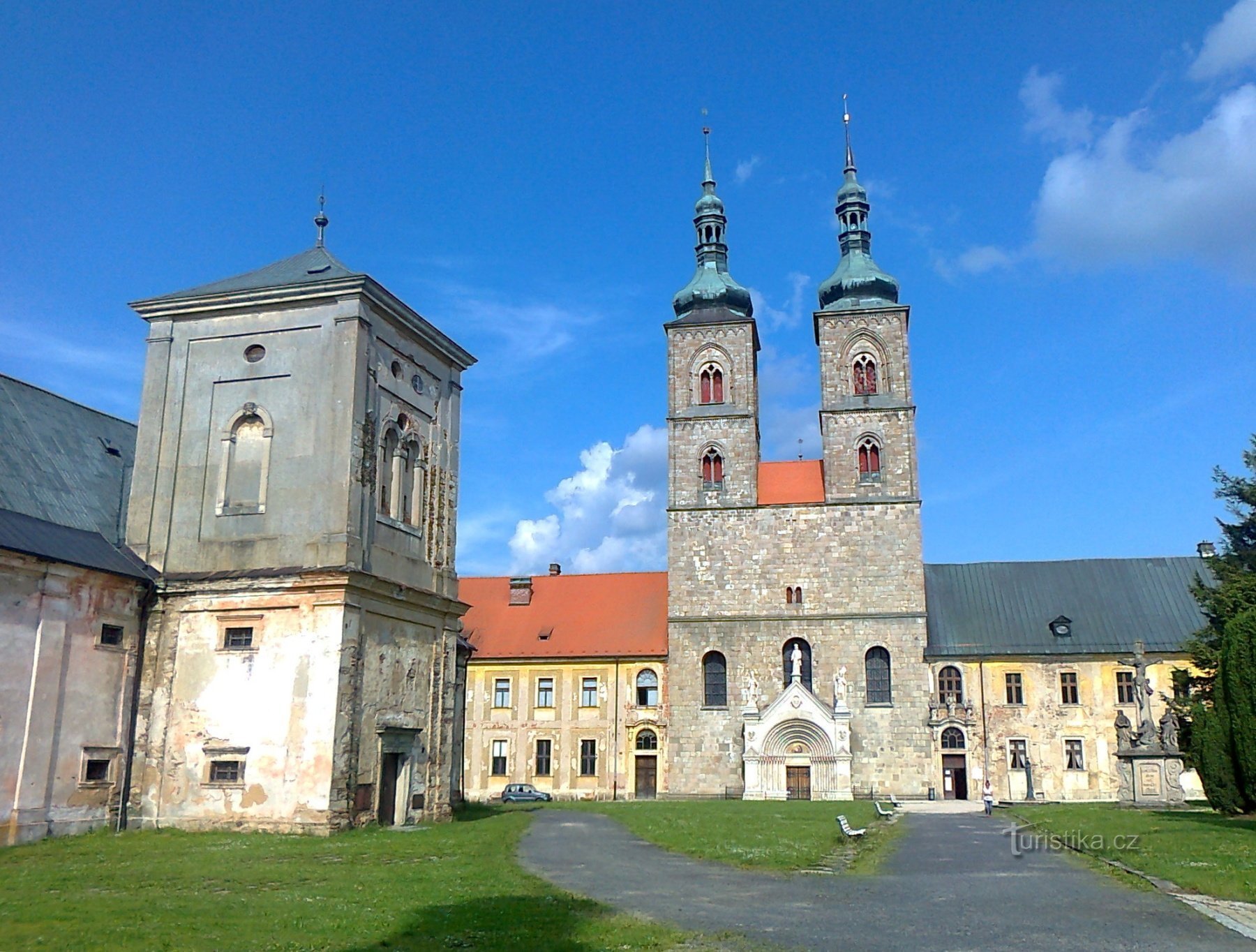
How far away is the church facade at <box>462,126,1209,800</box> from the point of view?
4519cm

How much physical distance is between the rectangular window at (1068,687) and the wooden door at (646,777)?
17911 millimetres

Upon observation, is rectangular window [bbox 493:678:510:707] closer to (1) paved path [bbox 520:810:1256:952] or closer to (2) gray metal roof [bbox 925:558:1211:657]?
(2) gray metal roof [bbox 925:558:1211:657]

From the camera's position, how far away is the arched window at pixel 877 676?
4581 cm

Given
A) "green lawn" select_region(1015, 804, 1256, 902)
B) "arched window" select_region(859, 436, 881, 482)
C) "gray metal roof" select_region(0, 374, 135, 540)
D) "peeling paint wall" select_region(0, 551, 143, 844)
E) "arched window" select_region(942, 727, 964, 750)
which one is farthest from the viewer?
"arched window" select_region(859, 436, 881, 482)

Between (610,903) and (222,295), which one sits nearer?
(610,903)

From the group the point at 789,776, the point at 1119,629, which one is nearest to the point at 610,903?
the point at 789,776

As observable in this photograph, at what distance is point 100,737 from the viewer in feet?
73.4

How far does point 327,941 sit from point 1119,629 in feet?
146

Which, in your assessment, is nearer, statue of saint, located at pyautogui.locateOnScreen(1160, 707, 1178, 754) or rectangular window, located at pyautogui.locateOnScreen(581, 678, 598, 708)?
statue of saint, located at pyautogui.locateOnScreen(1160, 707, 1178, 754)

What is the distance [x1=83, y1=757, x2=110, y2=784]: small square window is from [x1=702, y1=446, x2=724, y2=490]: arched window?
31253mm

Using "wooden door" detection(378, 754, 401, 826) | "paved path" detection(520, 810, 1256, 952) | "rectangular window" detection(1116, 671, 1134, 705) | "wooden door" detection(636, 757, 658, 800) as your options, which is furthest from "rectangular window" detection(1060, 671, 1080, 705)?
"wooden door" detection(378, 754, 401, 826)

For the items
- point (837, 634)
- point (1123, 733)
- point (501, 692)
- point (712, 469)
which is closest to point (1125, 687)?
point (837, 634)

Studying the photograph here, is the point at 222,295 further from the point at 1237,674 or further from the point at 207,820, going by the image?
the point at 1237,674

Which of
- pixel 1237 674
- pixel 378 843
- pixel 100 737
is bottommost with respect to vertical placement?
pixel 378 843
